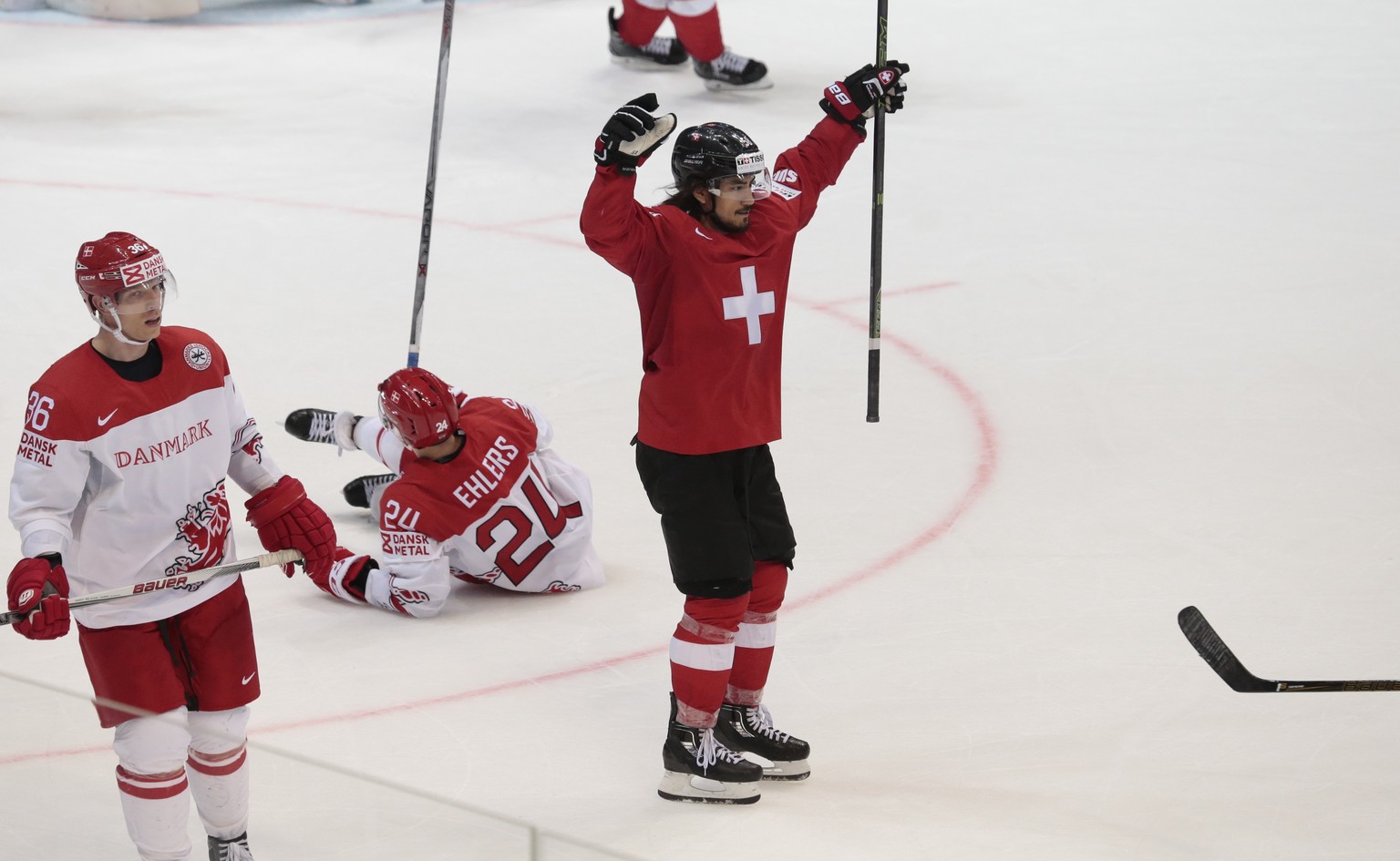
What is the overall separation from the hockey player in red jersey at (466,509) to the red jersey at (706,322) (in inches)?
35.0

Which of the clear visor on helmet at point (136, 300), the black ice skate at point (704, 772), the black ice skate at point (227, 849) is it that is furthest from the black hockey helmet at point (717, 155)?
the black ice skate at point (227, 849)

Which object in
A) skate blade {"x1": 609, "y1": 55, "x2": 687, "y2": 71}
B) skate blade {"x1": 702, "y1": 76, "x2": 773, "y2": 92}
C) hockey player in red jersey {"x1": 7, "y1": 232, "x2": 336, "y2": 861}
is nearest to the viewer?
hockey player in red jersey {"x1": 7, "y1": 232, "x2": 336, "y2": 861}

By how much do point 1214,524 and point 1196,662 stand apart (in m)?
0.95

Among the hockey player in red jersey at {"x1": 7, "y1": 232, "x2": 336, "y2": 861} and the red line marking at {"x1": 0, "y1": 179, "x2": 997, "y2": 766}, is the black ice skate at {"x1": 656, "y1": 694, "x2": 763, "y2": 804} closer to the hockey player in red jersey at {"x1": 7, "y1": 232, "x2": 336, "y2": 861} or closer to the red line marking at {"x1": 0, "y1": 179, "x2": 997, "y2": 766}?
the red line marking at {"x1": 0, "y1": 179, "x2": 997, "y2": 766}

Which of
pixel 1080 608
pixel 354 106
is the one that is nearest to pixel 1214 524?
pixel 1080 608

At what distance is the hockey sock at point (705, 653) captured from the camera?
11.4ft

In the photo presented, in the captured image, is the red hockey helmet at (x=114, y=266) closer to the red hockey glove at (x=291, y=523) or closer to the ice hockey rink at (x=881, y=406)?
the red hockey glove at (x=291, y=523)

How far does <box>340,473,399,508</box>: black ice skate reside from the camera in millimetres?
5129

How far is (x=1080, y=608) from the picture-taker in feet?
14.7

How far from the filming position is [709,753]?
3.54 meters

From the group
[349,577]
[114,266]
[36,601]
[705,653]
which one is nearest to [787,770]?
[705,653]

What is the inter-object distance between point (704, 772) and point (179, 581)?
1.14 metres

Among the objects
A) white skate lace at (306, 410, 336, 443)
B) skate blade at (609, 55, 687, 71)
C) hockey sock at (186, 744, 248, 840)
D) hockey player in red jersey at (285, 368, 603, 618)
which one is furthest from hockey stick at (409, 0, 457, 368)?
skate blade at (609, 55, 687, 71)

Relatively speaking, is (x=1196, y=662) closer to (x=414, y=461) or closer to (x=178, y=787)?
(x=414, y=461)
